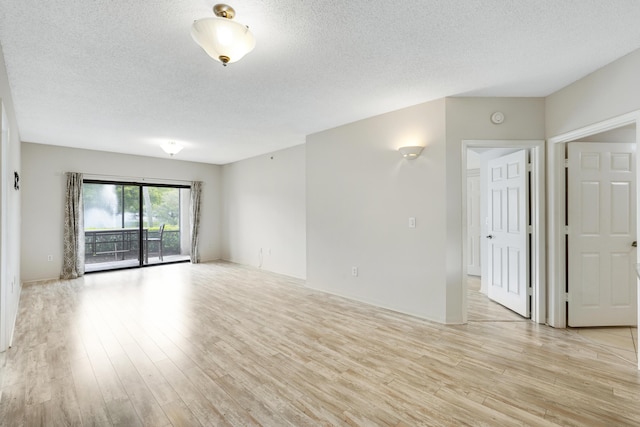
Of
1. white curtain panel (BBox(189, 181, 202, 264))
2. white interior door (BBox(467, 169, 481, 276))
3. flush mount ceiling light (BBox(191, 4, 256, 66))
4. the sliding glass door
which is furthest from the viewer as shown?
white curtain panel (BBox(189, 181, 202, 264))

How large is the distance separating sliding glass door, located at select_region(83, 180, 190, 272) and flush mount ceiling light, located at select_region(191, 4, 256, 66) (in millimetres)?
5796

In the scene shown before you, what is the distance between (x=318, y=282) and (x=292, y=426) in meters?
3.07

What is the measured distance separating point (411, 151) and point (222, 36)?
2410 millimetres

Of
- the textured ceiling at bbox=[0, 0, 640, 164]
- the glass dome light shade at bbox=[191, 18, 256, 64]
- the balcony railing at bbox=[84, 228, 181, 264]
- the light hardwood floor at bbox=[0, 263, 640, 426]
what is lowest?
the light hardwood floor at bbox=[0, 263, 640, 426]

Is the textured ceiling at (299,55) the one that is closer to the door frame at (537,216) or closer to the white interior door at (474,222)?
the door frame at (537,216)

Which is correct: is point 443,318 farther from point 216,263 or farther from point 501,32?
point 216,263

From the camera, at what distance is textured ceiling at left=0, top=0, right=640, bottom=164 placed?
186 centimetres

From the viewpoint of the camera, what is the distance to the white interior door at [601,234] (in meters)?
3.15

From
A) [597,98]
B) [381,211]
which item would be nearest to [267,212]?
[381,211]

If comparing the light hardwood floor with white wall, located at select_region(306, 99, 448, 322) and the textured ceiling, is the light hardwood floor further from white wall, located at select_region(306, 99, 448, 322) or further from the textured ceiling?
the textured ceiling

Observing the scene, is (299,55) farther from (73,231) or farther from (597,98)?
(73,231)

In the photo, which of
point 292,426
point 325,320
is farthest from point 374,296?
point 292,426

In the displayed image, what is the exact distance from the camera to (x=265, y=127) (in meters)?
4.45

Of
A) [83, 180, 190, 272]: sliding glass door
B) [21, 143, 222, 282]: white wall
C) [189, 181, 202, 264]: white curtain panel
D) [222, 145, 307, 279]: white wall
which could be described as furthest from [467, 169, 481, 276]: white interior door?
[21, 143, 222, 282]: white wall
